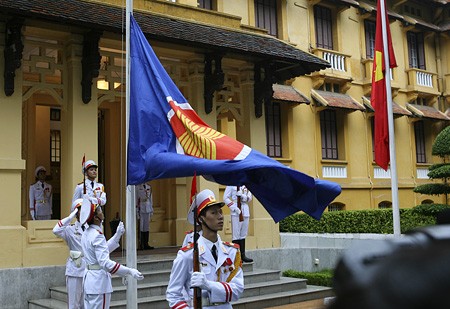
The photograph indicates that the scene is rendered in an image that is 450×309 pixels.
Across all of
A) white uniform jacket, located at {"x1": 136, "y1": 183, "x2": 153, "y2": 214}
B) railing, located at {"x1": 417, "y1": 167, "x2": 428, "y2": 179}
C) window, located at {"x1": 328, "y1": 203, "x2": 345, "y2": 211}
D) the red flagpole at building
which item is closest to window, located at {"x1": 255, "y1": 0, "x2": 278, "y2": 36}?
window, located at {"x1": 328, "y1": 203, "x2": 345, "y2": 211}

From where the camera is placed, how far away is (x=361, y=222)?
16.7 m

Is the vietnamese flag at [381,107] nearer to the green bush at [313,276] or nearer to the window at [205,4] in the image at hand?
the green bush at [313,276]

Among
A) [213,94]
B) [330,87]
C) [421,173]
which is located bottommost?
[421,173]

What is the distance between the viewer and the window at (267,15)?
2103 centimetres

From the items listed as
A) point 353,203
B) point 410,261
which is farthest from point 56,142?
point 410,261

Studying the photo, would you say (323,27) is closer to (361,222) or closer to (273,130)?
(273,130)

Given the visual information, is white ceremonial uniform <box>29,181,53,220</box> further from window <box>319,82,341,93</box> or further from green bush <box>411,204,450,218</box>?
window <box>319,82,341,93</box>

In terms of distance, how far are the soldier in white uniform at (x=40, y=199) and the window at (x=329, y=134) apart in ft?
40.4

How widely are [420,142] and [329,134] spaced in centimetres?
646

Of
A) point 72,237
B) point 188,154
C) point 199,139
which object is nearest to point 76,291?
point 72,237

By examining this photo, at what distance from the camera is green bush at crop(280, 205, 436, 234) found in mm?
16312

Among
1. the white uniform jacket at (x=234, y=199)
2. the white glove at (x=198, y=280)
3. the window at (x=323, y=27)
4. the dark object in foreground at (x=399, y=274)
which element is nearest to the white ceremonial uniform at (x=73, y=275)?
the white uniform jacket at (x=234, y=199)

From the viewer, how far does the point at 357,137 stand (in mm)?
23656

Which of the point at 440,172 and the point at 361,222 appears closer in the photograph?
the point at 440,172
